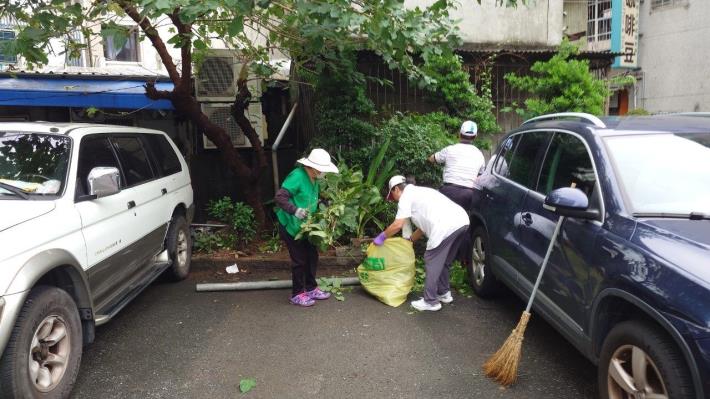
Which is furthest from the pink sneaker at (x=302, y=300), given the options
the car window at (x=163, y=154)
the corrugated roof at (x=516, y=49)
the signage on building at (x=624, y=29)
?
the signage on building at (x=624, y=29)

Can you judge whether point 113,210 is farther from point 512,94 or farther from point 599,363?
point 512,94

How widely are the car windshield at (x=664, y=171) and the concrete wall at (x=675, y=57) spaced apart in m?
14.5

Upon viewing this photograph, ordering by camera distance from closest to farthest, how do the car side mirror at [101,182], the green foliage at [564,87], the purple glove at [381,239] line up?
the car side mirror at [101,182] < the purple glove at [381,239] < the green foliage at [564,87]

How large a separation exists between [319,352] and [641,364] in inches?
88.1

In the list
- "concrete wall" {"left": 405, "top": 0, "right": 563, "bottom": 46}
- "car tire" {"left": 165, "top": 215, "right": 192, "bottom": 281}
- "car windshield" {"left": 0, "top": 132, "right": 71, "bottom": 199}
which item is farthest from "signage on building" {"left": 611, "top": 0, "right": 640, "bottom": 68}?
"car windshield" {"left": 0, "top": 132, "right": 71, "bottom": 199}

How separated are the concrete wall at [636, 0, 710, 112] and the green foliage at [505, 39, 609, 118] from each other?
33.3 ft

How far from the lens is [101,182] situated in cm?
354

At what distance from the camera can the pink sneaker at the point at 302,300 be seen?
15.9 ft

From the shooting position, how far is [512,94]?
8.57m

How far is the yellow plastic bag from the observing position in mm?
4832

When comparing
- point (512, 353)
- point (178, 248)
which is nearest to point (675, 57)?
point (512, 353)

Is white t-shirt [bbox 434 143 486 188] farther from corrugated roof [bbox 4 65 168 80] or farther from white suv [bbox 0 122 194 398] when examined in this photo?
corrugated roof [bbox 4 65 168 80]

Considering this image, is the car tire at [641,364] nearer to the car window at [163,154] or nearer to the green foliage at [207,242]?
the car window at [163,154]

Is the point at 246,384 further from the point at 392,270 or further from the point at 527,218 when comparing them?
the point at 527,218
